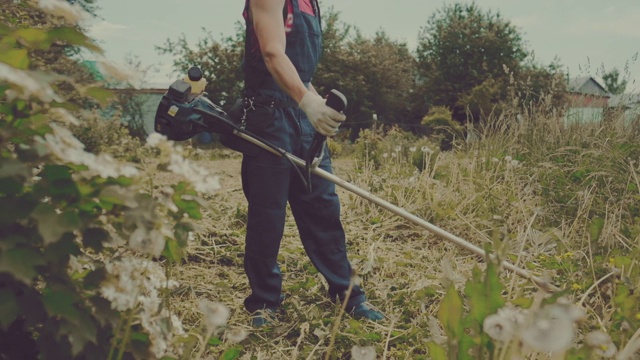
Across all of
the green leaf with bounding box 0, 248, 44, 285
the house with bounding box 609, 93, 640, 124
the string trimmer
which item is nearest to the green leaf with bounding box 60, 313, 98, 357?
the green leaf with bounding box 0, 248, 44, 285

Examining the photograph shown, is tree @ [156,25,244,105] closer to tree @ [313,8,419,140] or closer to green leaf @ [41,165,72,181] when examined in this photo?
tree @ [313,8,419,140]

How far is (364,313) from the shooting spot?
8.86ft

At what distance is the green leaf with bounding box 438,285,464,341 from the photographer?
1361 millimetres

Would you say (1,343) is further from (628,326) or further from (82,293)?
(628,326)

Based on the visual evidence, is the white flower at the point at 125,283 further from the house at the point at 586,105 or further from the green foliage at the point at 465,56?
the green foliage at the point at 465,56

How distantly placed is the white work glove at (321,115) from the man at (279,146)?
0.06 meters

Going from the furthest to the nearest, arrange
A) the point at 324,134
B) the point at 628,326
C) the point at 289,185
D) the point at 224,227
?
the point at 224,227 → the point at 289,185 → the point at 324,134 → the point at 628,326

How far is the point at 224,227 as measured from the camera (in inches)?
161

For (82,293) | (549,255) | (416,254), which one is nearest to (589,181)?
(549,255)

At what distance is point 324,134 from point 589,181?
2.77 m

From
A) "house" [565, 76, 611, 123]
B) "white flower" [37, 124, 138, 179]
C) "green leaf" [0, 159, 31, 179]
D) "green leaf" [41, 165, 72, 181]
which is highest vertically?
"house" [565, 76, 611, 123]

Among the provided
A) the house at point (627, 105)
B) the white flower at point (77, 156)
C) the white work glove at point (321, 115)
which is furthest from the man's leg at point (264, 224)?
the house at point (627, 105)

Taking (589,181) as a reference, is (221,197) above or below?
below

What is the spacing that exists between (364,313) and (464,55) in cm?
2980
